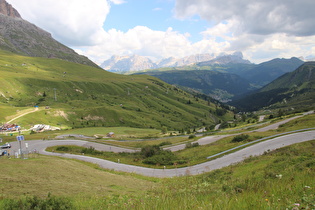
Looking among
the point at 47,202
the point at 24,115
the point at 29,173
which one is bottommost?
the point at 29,173

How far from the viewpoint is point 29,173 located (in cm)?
1886

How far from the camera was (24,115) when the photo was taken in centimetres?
12450

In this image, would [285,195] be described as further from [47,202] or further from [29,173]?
[29,173]

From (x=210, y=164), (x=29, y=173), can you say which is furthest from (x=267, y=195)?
(x=210, y=164)

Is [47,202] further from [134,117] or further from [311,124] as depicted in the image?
[134,117]

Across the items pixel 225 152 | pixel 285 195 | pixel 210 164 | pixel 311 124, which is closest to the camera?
pixel 285 195

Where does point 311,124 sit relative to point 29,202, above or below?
below

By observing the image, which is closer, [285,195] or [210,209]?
[210,209]

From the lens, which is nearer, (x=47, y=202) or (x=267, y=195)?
(x=267, y=195)

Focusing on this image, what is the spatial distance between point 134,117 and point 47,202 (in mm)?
174744

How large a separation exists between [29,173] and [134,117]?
535 ft

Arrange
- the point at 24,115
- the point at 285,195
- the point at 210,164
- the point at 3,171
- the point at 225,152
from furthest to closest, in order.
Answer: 1. the point at 24,115
2. the point at 225,152
3. the point at 210,164
4. the point at 3,171
5. the point at 285,195

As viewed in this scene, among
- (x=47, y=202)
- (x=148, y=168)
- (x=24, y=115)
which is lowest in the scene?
(x=148, y=168)

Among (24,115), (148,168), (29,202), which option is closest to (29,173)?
(29,202)
